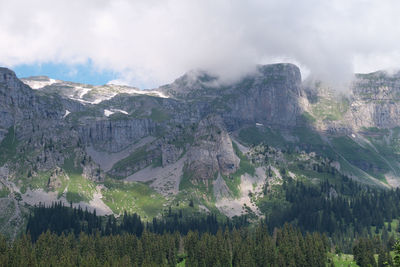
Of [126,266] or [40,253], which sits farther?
[40,253]

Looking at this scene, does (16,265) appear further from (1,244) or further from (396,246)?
(396,246)

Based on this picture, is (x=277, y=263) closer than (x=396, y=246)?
No

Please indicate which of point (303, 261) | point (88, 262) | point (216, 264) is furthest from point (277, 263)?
point (88, 262)

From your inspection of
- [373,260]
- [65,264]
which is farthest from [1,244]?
[373,260]

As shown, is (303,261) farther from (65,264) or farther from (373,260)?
(65,264)

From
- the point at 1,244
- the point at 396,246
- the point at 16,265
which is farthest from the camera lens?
the point at 1,244

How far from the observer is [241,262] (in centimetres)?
19575

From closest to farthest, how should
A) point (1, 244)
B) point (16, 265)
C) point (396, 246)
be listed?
point (396, 246), point (16, 265), point (1, 244)

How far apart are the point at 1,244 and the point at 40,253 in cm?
1746

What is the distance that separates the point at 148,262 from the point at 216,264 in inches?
1151

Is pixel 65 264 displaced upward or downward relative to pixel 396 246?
downward

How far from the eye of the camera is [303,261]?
197625 mm

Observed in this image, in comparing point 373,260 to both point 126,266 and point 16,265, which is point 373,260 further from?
point 16,265

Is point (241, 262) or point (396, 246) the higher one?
point (396, 246)
